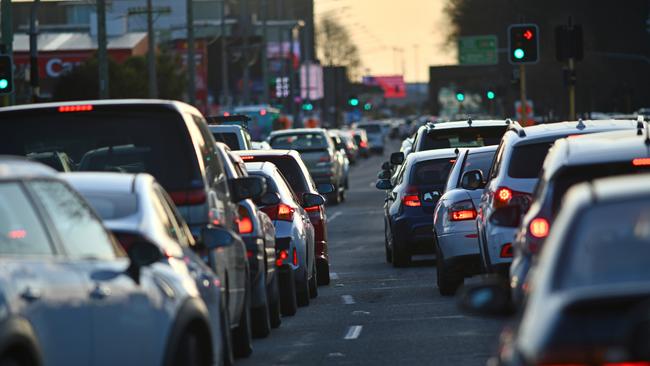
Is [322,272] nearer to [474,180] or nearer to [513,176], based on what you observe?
[474,180]

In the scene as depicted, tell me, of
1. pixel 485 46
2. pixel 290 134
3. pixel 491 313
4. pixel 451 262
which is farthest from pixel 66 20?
pixel 491 313

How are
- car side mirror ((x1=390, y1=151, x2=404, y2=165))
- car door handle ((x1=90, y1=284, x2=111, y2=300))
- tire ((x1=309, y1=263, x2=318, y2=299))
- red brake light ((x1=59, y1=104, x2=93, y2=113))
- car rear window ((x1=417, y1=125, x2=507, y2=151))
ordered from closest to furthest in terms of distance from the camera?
car door handle ((x1=90, y1=284, x2=111, y2=300)) → red brake light ((x1=59, y1=104, x2=93, y2=113)) → tire ((x1=309, y1=263, x2=318, y2=299)) → car rear window ((x1=417, y1=125, x2=507, y2=151)) → car side mirror ((x1=390, y1=151, x2=404, y2=165))

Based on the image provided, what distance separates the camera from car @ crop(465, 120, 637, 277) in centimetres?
1550

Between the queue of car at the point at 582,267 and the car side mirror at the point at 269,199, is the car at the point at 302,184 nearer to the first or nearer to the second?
the car side mirror at the point at 269,199

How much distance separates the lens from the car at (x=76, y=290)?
308 inches

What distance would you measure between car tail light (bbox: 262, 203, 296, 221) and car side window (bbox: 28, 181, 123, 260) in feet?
26.8

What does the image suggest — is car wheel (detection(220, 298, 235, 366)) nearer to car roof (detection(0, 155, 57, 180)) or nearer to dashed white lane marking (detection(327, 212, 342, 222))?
car roof (detection(0, 155, 57, 180))

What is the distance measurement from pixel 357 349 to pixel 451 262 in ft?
16.0

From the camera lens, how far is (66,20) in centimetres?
17125

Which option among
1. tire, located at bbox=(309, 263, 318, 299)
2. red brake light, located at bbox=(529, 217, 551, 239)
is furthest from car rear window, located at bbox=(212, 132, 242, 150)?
red brake light, located at bbox=(529, 217, 551, 239)

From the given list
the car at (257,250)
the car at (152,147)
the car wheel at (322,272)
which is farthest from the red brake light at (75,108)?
the car wheel at (322,272)

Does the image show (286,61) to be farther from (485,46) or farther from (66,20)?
(485,46)

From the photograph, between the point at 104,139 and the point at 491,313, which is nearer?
the point at 491,313

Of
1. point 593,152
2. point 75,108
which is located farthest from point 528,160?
point 593,152
